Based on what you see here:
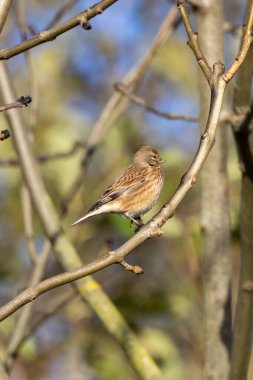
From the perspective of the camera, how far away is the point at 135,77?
15.3 feet

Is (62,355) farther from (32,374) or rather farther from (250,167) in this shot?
(250,167)

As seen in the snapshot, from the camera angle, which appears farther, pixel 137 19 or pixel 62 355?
pixel 137 19

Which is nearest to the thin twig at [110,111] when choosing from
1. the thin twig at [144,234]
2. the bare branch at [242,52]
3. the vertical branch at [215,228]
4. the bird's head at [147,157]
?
the bird's head at [147,157]

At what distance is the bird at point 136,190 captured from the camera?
12.9ft

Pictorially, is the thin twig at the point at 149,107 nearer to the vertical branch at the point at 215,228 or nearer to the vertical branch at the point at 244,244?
the vertical branch at the point at 215,228

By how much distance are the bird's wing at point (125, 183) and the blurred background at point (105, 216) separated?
0.24m

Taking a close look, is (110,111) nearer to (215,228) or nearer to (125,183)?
(125,183)

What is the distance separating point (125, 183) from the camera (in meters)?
4.25

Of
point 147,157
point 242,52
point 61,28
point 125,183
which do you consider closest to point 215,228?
point 125,183

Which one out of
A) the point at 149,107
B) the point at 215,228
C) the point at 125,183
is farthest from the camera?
the point at 125,183

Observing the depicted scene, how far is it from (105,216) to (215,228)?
1.05 metres

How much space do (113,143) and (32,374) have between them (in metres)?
1.90

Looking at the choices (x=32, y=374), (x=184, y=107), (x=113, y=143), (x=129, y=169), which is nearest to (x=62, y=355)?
(x=32, y=374)

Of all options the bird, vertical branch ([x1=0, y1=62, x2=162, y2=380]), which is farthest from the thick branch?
vertical branch ([x1=0, y1=62, x2=162, y2=380])
